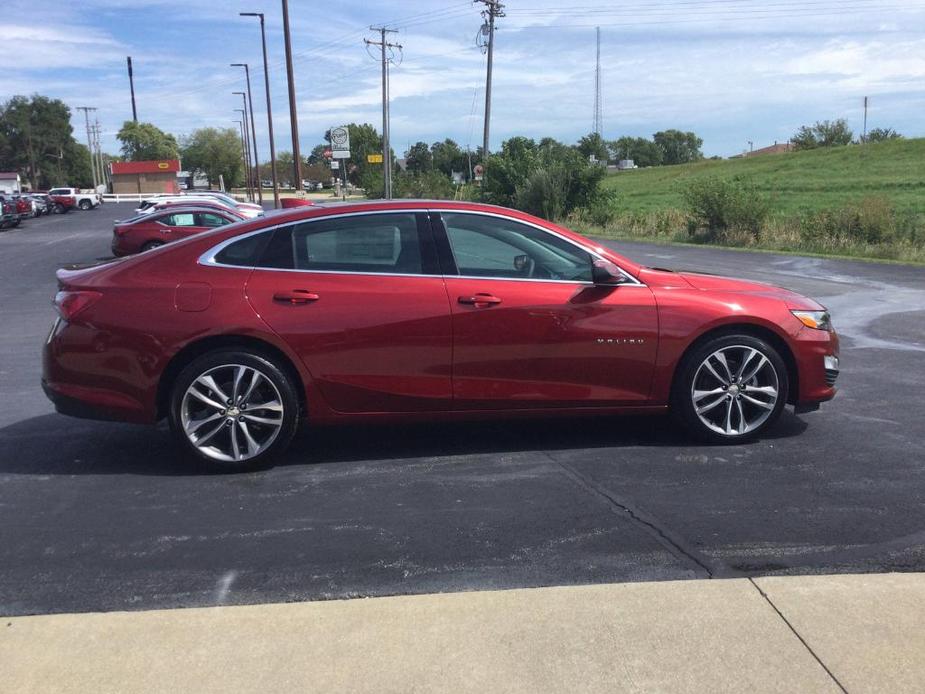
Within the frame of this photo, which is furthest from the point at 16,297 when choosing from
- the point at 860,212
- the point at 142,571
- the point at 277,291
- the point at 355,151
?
the point at 355,151

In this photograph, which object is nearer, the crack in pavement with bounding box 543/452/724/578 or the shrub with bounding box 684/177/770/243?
the crack in pavement with bounding box 543/452/724/578

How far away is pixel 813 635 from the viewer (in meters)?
3.44

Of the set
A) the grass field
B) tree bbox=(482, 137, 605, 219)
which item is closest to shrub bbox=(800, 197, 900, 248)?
the grass field

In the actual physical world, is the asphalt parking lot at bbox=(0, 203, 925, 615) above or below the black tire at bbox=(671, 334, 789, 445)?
below

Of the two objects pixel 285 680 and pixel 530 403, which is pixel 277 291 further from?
pixel 285 680

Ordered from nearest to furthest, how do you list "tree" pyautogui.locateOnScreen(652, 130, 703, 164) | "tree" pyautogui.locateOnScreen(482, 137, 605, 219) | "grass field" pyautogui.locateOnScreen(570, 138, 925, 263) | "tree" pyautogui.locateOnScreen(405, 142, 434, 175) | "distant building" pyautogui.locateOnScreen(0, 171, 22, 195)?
"grass field" pyautogui.locateOnScreen(570, 138, 925, 263), "tree" pyautogui.locateOnScreen(482, 137, 605, 219), "distant building" pyautogui.locateOnScreen(0, 171, 22, 195), "tree" pyautogui.locateOnScreen(405, 142, 434, 175), "tree" pyautogui.locateOnScreen(652, 130, 703, 164)

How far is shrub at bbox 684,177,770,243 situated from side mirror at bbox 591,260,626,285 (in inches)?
907

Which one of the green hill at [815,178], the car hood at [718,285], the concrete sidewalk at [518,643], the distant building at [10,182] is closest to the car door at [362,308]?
the car hood at [718,285]

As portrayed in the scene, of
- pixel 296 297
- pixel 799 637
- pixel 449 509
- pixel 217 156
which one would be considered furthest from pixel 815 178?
pixel 217 156

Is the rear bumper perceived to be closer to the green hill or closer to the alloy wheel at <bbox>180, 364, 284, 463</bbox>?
the alloy wheel at <bbox>180, 364, 284, 463</bbox>

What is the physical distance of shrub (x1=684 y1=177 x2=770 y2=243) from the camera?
27.8 metres

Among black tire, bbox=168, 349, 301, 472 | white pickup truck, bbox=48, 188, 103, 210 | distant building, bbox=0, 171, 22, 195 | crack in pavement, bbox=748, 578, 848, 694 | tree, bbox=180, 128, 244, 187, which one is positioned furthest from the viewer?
tree, bbox=180, 128, 244, 187

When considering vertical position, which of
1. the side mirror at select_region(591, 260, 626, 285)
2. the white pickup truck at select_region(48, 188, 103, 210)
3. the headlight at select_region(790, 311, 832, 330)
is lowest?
the white pickup truck at select_region(48, 188, 103, 210)

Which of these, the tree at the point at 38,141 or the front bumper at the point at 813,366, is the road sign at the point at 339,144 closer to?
the front bumper at the point at 813,366
